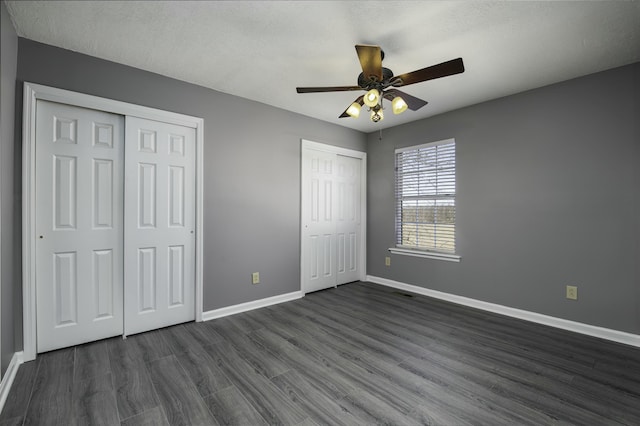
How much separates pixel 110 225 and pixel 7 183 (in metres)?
0.72

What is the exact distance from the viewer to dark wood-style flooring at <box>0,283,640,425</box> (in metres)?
1.65

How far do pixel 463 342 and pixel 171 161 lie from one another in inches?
126

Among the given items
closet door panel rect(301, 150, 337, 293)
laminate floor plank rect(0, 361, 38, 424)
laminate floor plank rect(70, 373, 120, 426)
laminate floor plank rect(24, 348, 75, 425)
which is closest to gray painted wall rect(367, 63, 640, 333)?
closet door panel rect(301, 150, 337, 293)

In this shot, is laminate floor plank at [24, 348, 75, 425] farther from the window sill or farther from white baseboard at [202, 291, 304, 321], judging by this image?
the window sill

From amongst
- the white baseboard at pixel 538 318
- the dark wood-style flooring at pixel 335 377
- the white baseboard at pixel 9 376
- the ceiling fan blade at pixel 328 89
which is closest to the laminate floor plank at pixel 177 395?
the dark wood-style flooring at pixel 335 377

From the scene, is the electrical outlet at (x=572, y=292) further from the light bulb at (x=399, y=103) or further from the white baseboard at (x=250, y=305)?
the white baseboard at (x=250, y=305)

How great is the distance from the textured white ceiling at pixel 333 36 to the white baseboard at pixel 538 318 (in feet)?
7.80

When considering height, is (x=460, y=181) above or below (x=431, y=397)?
above

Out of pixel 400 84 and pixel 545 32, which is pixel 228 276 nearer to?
pixel 400 84

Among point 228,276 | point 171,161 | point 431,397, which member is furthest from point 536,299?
point 171,161

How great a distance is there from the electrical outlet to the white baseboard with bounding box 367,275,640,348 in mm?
236

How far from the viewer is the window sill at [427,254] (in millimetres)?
3675

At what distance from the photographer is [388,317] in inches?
123

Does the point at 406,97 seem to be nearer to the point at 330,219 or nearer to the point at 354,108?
the point at 354,108
